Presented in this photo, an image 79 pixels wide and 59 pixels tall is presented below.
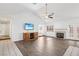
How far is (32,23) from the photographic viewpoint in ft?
9.57

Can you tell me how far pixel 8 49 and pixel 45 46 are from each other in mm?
661

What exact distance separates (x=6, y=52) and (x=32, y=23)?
688 millimetres

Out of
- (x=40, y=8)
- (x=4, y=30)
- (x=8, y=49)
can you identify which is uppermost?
(x=40, y=8)

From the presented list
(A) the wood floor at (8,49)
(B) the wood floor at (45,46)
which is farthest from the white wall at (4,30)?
(B) the wood floor at (45,46)

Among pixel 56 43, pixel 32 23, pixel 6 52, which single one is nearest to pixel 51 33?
pixel 56 43

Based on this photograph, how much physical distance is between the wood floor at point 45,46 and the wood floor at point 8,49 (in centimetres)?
8

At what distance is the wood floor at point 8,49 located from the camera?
2900 millimetres

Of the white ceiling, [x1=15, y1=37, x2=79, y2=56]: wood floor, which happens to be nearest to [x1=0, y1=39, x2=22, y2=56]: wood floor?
[x1=15, y1=37, x2=79, y2=56]: wood floor

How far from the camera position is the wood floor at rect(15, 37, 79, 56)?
2.91 metres

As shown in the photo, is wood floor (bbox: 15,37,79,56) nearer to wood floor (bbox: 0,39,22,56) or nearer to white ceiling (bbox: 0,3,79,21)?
wood floor (bbox: 0,39,22,56)

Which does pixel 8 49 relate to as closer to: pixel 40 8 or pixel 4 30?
pixel 4 30

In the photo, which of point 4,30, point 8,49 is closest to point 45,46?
point 8,49

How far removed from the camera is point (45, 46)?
117 inches

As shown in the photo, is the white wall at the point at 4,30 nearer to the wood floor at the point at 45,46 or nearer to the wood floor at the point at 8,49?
the wood floor at the point at 8,49
